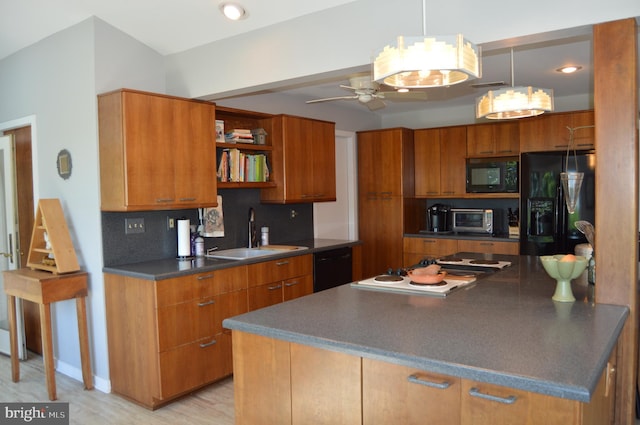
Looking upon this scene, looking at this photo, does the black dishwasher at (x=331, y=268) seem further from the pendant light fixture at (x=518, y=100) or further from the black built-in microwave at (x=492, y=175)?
the pendant light fixture at (x=518, y=100)

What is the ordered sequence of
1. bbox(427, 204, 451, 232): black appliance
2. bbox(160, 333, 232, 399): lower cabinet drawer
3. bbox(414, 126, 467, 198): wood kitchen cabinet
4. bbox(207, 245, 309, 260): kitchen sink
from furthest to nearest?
1. bbox(427, 204, 451, 232): black appliance
2. bbox(414, 126, 467, 198): wood kitchen cabinet
3. bbox(207, 245, 309, 260): kitchen sink
4. bbox(160, 333, 232, 399): lower cabinet drawer

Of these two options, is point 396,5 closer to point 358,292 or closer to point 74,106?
point 358,292

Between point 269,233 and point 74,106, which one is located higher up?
point 74,106

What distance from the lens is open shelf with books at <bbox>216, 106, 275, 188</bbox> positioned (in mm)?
4109

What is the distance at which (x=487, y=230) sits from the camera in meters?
5.68

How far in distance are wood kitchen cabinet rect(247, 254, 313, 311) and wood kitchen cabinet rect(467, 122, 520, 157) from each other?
252 centimetres

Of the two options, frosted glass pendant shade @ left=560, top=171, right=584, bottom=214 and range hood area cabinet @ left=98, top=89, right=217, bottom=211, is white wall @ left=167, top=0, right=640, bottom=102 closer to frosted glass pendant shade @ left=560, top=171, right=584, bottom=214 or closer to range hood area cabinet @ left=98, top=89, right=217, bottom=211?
range hood area cabinet @ left=98, top=89, right=217, bottom=211

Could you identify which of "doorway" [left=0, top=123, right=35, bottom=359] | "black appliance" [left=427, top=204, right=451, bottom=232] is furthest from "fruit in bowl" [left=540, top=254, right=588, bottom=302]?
"doorway" [left=0, top=123, right=35, bottom=359]

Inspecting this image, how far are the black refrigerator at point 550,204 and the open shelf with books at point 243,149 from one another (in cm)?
261

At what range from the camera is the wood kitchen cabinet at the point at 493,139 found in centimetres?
541

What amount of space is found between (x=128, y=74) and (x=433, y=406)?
3.21m

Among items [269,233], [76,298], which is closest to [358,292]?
[76,298]

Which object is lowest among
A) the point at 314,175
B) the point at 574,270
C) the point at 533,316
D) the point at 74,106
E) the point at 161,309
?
the point at 161,309

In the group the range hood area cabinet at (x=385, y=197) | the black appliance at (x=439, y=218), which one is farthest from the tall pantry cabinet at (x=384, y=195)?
the black appliance at (x=439, y=218)
